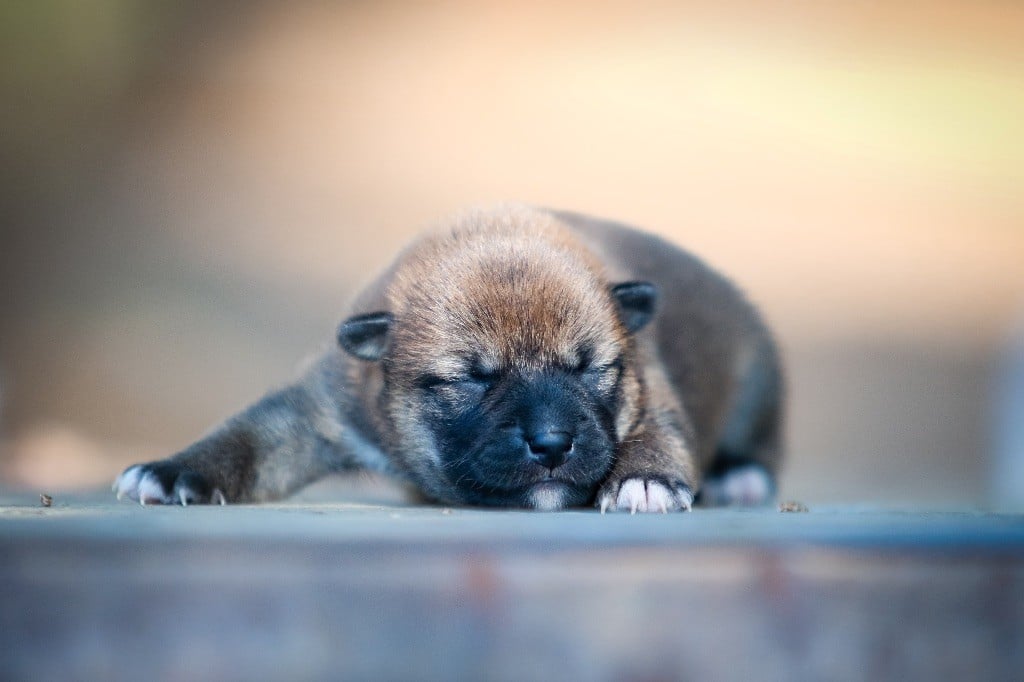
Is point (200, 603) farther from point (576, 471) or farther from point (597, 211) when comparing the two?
point (597, 211)

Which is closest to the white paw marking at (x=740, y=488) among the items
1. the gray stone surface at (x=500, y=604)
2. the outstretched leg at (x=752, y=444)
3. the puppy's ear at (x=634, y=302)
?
the outstretched leg at (x=752, y=444)

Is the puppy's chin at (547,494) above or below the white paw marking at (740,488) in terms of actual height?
above

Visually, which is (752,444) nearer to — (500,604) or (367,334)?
(367,334)

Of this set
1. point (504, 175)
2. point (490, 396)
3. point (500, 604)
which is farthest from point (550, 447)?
point (504, 175)

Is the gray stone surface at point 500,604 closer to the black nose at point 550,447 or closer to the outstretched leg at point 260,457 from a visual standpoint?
the black nose at point 550,447

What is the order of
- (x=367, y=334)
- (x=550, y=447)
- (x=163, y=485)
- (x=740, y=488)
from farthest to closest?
(x=740, y=488) → (x=367, y=334) → (x=163, y=485) → (x=550, y=447)

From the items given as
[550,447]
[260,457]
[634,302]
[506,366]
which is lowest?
[260,457]

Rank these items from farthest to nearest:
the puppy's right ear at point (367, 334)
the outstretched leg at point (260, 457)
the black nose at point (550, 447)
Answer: the puppy's right ear at point (367, 334), the outstretched leg at point (260, 457), the black nose at point (550, 447)

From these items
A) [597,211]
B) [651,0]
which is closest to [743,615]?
[597,211]
